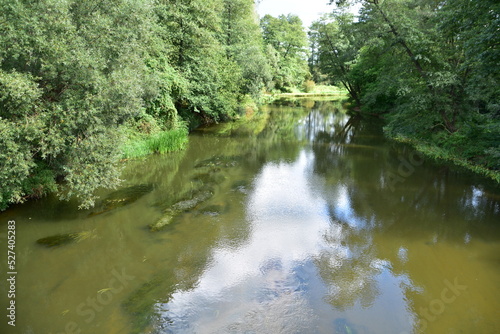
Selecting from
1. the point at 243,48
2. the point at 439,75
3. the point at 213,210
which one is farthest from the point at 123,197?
the point at 243,48

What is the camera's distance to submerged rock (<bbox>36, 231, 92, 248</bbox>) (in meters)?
8.67

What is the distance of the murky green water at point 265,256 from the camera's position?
20.6 ft

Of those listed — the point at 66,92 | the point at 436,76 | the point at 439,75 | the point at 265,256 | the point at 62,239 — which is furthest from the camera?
the point at 436,76

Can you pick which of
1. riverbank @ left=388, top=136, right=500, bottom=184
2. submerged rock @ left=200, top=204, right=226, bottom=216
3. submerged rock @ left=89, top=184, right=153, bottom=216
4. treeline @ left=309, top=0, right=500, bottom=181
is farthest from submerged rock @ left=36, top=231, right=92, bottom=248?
riverbank @ left=388, top=136, right=500, bottom=184

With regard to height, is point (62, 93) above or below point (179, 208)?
above

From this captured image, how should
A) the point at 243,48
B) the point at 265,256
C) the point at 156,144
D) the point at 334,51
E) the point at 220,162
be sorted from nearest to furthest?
the point at 265,256, the point at 220,162, the point at 156,144, the point at 243,48, the point at 334,51

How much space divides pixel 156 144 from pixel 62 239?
9560mm

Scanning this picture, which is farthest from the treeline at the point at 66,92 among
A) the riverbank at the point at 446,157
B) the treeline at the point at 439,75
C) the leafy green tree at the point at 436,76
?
the riverbank at the point at 446,157

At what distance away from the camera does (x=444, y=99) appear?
18594 mm

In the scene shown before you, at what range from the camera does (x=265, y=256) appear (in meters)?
8.47

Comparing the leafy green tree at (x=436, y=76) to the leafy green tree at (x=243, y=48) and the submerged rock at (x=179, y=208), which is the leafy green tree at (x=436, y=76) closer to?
the leafy green tree at (x=243, y=48)

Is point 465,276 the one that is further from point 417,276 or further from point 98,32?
point 98,32

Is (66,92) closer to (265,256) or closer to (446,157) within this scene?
(265,256)

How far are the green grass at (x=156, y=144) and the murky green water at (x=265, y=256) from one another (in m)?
2.21
